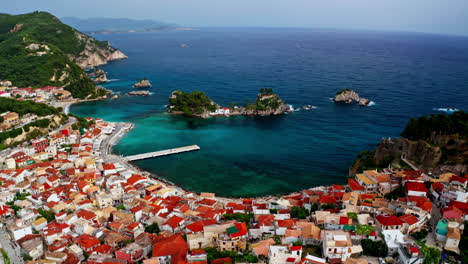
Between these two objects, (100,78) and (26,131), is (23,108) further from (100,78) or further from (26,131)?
(100,78)

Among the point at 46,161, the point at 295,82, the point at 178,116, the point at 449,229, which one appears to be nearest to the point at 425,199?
the point at 449,229

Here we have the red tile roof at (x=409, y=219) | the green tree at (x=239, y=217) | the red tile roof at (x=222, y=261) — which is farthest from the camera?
the green tree at (x=239, y=217)

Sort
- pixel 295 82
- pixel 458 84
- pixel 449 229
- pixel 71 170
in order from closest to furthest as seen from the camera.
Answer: pixel 449 229
pixel 71 170
pixel 458 84
pixel 295 82

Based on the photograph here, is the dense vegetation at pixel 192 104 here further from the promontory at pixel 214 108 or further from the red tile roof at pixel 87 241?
the red tile roof at pixel 87 241

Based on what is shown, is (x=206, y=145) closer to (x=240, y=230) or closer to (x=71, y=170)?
(x=71, y=170)

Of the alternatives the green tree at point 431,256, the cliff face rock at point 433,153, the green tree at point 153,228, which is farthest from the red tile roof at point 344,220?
the cliff face rock at point 433,153

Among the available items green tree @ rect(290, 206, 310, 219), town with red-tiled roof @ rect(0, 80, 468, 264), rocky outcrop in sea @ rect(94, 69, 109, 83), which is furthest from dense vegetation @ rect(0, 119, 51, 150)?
rocky outcrop in sea @ rect(94, 69, 109, 83)
